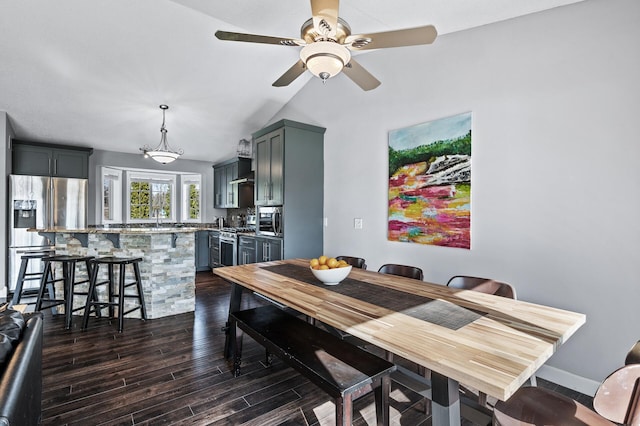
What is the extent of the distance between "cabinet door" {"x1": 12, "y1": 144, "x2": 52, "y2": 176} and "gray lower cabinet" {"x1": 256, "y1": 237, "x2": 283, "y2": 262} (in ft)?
12.6

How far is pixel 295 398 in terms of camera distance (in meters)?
2.04

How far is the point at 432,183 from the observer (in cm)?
303

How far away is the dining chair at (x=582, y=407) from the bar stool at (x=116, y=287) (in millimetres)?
3447

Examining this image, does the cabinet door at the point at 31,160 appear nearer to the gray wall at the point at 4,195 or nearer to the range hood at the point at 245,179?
the gray wall at the point at 4,195

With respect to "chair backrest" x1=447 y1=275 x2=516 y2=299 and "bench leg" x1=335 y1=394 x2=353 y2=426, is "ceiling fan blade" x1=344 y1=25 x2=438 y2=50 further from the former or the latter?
"bench leg" x1=335 y1=394 x2=353 y2=426

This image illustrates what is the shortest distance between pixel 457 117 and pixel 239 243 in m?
3.95

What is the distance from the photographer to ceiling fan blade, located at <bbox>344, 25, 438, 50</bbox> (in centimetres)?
173

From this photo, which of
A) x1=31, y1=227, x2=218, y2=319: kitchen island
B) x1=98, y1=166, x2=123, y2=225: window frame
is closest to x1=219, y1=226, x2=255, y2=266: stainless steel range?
x1=31, y1=227, x2=218, y2=319: kitchen island

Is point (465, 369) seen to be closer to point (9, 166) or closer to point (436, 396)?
point (436, 396)

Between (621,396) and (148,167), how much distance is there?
739cm

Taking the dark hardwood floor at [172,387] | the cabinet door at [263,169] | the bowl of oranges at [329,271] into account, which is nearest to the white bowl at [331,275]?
the bowl of oranges at [329,271]

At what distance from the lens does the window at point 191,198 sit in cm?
704

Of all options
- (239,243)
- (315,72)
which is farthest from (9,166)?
(315,72)

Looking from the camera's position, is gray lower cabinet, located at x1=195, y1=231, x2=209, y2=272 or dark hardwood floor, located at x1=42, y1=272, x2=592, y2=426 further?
gray lower cabinet, located at x1=195, y1=231, x2=209, y2=272
